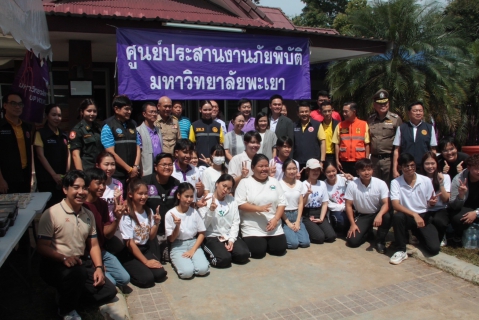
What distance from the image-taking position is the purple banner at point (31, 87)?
5281 mm

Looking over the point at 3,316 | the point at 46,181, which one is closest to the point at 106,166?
the point at 46,181

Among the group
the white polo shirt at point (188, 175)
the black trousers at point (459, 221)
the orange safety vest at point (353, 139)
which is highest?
the orange safety vest at point (353, 139)

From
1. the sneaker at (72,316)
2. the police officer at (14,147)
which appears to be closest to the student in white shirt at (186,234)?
the sneaker at (72,316)

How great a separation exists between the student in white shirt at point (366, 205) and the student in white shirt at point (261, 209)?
3.13ft

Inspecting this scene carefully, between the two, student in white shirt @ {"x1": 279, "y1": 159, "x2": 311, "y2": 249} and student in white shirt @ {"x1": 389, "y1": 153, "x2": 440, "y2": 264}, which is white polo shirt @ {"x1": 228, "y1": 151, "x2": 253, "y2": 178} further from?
student in white shirt @ {"x1": 389, "y1": 153, "x2": 440, "y2": 264}

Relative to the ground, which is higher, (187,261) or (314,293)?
(187,261)

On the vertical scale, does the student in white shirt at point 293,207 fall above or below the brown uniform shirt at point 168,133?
below

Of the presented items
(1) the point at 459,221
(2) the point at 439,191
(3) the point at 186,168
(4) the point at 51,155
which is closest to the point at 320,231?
(2) the point at 439,191

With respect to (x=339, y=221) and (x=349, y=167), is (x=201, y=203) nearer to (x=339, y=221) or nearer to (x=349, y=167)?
(x=339, y=221)

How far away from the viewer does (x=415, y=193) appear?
5207 millimetres

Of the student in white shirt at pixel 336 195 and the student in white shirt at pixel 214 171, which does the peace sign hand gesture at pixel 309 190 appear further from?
the student in white shirt at pixel 214 171

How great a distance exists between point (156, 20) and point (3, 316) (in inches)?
176

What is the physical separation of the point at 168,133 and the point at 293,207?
195 centimetres

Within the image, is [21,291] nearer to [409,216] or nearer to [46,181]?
[46,181]
